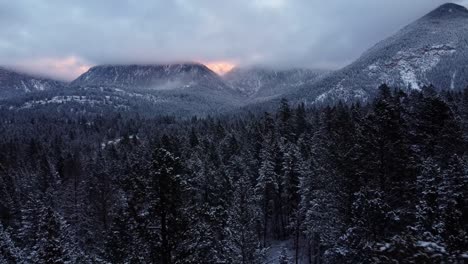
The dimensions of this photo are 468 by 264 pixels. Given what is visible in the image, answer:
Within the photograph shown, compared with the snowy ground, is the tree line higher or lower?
higher

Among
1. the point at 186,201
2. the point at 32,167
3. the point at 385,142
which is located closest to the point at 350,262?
the point at 385,142

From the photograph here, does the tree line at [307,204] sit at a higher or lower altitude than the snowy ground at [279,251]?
higher

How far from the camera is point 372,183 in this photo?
23031 millimetres

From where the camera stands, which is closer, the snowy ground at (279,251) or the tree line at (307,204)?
the tree line at (307,204)

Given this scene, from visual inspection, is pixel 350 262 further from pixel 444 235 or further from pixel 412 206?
pixel 444 235

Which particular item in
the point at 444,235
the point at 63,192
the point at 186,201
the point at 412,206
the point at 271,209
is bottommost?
the point at 271,209

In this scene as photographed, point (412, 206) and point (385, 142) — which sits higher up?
point (385, 142)

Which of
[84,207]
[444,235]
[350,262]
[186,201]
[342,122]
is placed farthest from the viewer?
[84,207]

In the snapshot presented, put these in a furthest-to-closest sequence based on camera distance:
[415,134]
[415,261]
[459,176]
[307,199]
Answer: [307,199], [415,134], [459,176], [415,261]

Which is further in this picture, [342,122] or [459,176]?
[342,122]

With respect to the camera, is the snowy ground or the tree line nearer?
the tree line

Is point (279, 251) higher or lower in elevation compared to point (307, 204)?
lower

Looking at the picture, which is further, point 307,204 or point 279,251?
point 279,251

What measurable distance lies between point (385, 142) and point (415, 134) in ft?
28.6
